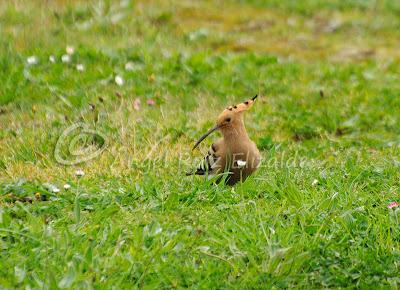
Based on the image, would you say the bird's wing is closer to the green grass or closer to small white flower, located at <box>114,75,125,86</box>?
the green grass

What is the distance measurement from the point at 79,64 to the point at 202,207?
12.1ft

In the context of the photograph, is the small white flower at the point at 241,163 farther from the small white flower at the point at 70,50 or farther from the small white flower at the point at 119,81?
the small white flower at the point at 70,50

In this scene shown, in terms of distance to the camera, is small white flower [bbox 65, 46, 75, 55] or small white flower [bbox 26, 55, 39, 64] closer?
small white flower [bbox 26, 55, 39, 64]

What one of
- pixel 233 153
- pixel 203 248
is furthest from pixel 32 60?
pixel 203 248

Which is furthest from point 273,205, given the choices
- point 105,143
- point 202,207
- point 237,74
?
point 237,74

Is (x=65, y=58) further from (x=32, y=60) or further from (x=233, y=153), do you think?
(x=233, y=153)

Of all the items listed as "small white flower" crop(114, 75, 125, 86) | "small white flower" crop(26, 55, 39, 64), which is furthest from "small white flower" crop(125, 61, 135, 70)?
"small white flower" crop(26, 55, 39, 64)

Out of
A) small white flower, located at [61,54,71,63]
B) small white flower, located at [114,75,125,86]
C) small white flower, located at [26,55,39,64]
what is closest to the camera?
small white flower, located at [114,75,125,86]

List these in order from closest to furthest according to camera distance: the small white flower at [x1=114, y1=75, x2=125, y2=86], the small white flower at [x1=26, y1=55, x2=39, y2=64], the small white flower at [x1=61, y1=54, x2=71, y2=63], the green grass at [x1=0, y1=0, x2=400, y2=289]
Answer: the green grass at [x1=0, y1=0, x2=400, y2=289]
the small white flower at [x1=114, y1=75, x2=125, y2=86]
the small white flower at [x1=26, y1=55, x2=39, y2=64]
the small white flower at [x1=61, y1=54, x2=71, y2=63]


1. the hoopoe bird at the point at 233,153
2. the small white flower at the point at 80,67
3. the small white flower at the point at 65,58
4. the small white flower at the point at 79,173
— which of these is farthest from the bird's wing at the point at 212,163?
the small white flower at the point at 65,58

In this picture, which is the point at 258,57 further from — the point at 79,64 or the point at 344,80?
the point at 79,64

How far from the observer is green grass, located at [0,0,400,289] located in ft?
16.3

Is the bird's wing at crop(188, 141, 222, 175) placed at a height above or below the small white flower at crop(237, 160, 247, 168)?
below

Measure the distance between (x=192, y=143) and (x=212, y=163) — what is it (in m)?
1.22
